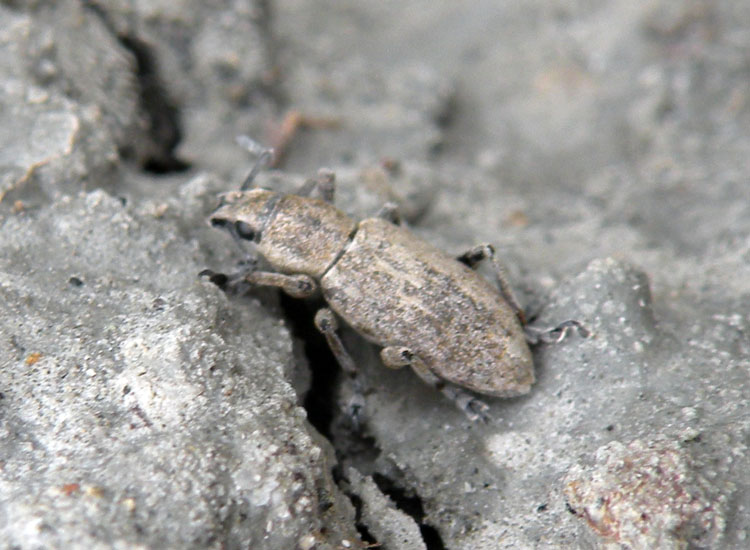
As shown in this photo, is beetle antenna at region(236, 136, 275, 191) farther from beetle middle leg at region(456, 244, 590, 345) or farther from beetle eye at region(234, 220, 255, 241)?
beetle middle leg at region(456, 244, 590, 345)

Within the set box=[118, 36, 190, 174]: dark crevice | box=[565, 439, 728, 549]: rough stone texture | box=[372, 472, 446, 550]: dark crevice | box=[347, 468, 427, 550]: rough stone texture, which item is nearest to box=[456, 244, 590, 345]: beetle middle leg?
box=[565, 439, 728, 549]: rough stone texture

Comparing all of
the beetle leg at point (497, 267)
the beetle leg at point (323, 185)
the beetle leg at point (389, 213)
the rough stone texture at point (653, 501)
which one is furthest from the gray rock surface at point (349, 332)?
the beetle leg at point (389, 213)

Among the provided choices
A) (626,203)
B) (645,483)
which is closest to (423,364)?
(645,483)

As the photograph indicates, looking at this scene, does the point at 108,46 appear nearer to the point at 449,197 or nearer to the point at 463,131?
the point at 449,197

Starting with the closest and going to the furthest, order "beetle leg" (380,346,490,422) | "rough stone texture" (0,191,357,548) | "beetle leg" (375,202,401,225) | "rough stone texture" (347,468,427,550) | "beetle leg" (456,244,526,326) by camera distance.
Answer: "rough stone texture" (0,191,357,548) < "rough stone texture" (347,468,427,550) < "beetle leg" (380,346,490,422) < "beetle leg" (456,244,526,326) < "beetle leg" (375,202,401,225)

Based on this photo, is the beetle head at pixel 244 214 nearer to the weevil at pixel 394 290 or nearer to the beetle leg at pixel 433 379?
the weevil at pixel 394 290

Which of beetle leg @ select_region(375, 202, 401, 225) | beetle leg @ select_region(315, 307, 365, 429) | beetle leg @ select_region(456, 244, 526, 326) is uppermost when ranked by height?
beetle leg @ select_region(456, 244, 526, 326)

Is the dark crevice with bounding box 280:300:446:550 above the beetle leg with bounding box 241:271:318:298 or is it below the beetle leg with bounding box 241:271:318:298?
below
